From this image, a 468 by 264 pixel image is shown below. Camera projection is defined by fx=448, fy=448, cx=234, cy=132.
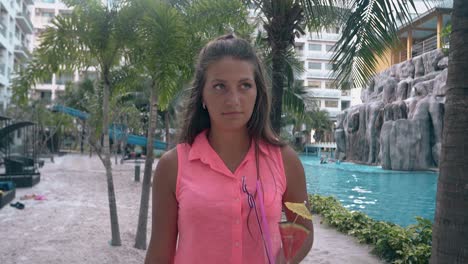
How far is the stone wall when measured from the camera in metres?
24.1

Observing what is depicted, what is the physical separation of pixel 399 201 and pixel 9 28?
1243 inches

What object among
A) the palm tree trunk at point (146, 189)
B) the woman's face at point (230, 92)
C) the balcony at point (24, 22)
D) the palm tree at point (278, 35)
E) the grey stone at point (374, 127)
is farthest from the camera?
the balcony at point (24, 22)

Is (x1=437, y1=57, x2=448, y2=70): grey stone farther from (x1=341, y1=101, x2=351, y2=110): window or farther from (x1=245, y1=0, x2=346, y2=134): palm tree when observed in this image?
(x1=341, y1=101, x2=351, y2=110): window

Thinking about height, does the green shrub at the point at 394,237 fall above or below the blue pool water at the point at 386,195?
above

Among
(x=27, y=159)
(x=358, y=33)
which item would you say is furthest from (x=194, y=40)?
(x=27, y=159)

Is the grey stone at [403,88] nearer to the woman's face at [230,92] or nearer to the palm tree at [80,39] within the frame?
the palm tree at [80,39]

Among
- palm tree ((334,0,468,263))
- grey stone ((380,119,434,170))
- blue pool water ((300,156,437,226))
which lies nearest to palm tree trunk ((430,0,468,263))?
palm tree ((334,0,468,263))

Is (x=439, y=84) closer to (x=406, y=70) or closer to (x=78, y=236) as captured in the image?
(x=406, y=70)

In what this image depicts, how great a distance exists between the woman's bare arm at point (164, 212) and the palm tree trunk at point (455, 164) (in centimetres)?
174

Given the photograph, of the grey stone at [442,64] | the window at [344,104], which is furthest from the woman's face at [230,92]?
the window at [344,104]

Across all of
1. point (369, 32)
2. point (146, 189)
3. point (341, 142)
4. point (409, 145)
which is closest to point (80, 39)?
point (146, 189)

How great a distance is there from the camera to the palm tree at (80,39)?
5.47 meters

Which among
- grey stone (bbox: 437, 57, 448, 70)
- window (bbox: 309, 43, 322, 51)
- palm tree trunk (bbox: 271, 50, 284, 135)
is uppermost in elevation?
window (bbox: 309, 43, 322, 51)

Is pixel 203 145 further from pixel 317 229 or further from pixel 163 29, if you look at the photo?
pixel 317 229
